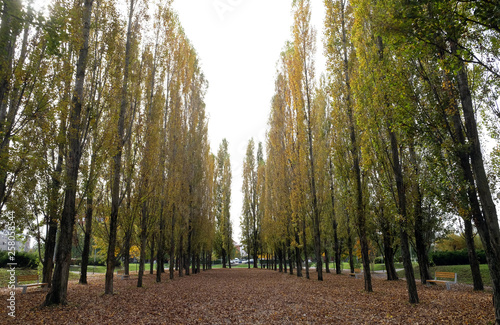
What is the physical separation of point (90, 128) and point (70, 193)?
7.26 ft

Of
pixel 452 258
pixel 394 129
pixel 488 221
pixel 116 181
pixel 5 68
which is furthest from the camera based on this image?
pixel 452 258

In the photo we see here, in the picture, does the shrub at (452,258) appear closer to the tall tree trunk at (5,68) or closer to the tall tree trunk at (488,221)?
the tall tree trunk at (488,221)

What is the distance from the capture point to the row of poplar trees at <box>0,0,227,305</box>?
241 inches

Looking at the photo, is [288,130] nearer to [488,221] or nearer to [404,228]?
[404,228]

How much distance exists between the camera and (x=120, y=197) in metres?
11.2

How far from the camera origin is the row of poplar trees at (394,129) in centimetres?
496

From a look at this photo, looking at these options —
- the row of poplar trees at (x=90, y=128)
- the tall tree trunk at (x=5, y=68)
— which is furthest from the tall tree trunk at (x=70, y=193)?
the tall tree trunk at (x=5, y=68)

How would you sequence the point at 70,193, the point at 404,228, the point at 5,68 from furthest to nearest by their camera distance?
1. the point at 404,228
2. the point at 70,193
3. the point at 5,68

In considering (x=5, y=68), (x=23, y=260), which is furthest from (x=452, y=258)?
(x=23, y=260)

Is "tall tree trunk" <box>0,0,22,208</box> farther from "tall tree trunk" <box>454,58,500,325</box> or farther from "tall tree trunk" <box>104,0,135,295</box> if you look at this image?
"tall tree trunk" <box>454,58,500,325</box>

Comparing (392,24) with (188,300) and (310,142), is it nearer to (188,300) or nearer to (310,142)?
(188,300)

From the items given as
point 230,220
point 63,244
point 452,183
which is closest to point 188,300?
point 63,244

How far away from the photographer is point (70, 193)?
26.2ft

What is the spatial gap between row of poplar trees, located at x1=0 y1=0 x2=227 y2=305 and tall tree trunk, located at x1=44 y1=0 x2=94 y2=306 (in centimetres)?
3
